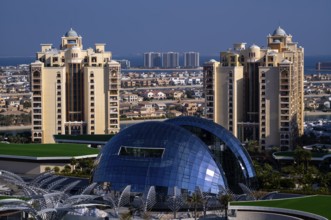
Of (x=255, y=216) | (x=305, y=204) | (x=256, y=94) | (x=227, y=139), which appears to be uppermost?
(x=256, y=94)

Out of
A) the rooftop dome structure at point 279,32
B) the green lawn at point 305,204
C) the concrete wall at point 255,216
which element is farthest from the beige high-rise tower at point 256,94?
the concrete wall at point 255,216

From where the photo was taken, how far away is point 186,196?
27516 mm

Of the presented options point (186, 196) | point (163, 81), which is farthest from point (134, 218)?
point (163, 81)

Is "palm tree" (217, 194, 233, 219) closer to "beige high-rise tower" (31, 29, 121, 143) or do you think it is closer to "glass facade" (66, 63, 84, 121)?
"beige high-rise tower" (31, 29, 121, 143)

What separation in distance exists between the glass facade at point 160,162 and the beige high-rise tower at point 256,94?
67.5ft

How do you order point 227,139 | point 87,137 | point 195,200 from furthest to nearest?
1. point 87,137
2. point 227,139
3. point 195,200

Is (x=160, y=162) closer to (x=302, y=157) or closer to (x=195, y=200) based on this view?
(x=195, y=200)

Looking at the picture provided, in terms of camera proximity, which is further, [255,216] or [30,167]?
[30,167]

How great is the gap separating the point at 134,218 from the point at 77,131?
25.1 metres

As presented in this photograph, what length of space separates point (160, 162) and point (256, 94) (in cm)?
2277

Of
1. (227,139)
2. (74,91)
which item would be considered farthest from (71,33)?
(227,139)

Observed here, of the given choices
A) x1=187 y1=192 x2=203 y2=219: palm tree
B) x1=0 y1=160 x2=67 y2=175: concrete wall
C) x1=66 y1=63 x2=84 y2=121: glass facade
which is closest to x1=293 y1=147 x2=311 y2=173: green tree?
x1=0 y1=160 x2=67 y2=175: concrete wall

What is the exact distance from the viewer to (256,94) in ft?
164

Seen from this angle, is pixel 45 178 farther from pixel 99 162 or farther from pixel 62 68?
pixel 62 68
